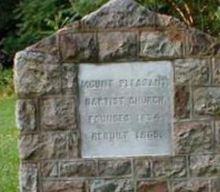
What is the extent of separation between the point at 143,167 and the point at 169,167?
0.55 feet

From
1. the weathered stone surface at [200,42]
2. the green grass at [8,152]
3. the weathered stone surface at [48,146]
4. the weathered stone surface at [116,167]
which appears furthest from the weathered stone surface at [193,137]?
the green grass at [8,152]

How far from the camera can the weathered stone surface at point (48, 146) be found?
533 centimetres

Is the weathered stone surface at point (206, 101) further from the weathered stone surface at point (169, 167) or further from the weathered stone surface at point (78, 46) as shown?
the weathered stone surface at point (78, 46)

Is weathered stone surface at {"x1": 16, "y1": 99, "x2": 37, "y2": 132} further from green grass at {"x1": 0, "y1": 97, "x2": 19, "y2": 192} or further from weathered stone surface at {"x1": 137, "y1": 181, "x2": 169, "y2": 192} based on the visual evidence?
green grass at {"x1": 0, "y1": 97, "x2": 19, "y2": 192}

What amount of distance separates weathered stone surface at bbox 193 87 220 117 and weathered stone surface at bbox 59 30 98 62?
705mm

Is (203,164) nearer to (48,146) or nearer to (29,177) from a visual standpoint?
(48,146)

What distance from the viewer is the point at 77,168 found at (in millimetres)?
5355

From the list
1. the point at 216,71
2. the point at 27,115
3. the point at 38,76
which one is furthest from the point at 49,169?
the point at 216,71

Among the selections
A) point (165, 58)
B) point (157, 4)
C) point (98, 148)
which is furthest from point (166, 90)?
point (157, 4)

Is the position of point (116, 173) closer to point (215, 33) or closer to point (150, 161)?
point (150, 161)

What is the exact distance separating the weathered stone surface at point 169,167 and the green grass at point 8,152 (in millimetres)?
1819

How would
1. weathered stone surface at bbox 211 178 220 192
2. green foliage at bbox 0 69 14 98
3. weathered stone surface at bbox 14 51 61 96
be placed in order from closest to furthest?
weathered stone surface at bbox 14 51 61 96 < weathered stone surface at bbox 211 178 220 192 < green foliage at bbox 0 69 14 98

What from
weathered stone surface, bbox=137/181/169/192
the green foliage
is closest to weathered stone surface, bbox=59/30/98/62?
weathered stone surface, bbox=137/181/169/192

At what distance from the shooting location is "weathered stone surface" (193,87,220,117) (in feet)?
17.5
